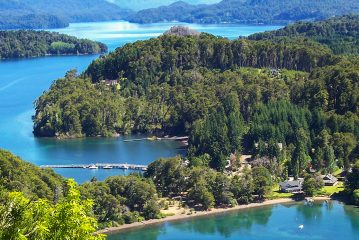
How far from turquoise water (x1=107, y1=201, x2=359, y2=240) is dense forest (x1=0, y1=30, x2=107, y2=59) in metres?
78.0

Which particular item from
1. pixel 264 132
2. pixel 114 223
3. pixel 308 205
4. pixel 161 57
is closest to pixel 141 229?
pixel 114 223

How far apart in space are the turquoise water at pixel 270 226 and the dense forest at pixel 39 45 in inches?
3072

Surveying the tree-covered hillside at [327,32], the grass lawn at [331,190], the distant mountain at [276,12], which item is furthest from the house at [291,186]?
the distant mountain at [276,12]

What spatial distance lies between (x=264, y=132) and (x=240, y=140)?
1554mm

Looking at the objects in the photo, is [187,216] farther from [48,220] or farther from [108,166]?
[48,220]

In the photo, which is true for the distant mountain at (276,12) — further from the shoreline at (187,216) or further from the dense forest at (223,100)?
the shoreline at (187,216)

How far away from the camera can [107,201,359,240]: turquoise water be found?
1025 inches

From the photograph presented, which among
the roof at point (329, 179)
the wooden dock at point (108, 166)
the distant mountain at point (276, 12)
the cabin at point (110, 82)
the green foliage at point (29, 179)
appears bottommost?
the wooden dock at point (108, 166)

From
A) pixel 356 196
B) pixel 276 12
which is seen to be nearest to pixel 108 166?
pixel 356 196

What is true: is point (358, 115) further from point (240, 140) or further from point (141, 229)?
point (141, 229)

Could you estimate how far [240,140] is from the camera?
38.3 m

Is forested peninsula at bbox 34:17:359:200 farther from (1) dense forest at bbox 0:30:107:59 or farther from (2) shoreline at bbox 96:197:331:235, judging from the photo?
(1) dense forest at bbox 0:30:107:59

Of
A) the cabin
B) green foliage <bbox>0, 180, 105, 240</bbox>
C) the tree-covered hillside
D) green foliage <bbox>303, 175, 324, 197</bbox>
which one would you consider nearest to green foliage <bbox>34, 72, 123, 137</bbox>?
the cabin

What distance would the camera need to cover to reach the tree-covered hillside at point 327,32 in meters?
77.9
